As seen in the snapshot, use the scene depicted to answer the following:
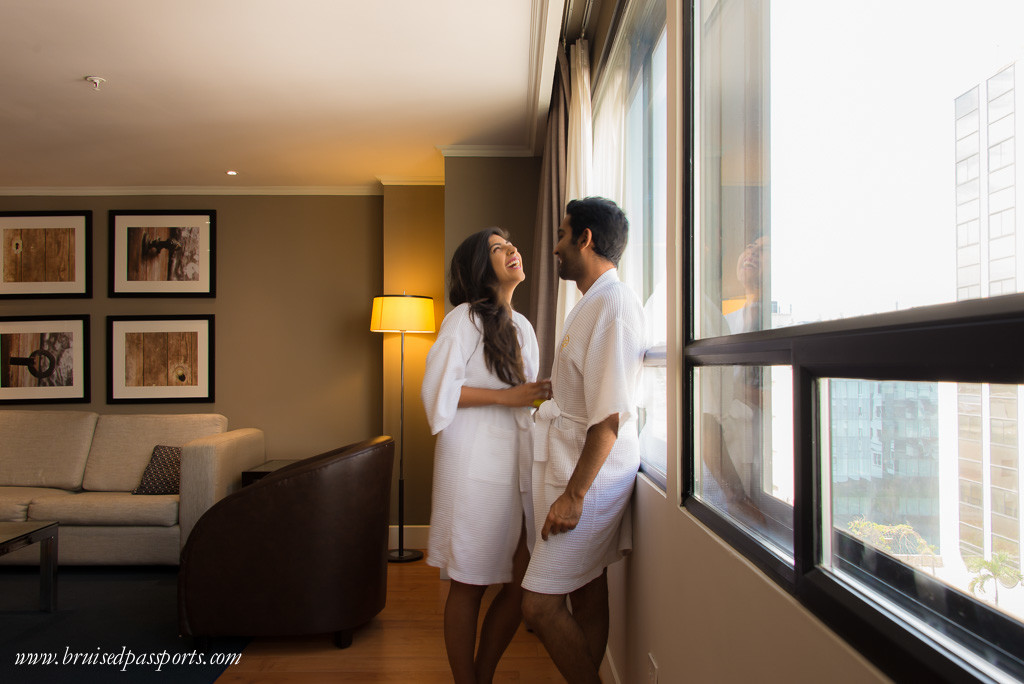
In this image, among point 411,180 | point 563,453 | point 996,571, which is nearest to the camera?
point 996,571

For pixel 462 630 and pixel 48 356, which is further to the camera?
pixel 48 356

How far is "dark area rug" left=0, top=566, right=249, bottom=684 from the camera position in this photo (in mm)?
2590

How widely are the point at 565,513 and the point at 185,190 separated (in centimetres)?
477

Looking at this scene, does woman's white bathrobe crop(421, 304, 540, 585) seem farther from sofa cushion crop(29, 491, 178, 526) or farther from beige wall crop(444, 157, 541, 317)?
sofa cushion crop(29, 491, 178, 526)

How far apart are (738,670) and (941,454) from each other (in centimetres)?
54

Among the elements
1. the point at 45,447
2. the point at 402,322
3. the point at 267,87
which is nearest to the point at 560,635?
the point at 267,87

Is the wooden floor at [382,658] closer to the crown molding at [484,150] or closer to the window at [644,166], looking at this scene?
the window at [644,166]

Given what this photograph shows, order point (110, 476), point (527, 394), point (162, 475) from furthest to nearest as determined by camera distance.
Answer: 1. point (110, 476)
2. point (162, 475)
3. point (527, 394)

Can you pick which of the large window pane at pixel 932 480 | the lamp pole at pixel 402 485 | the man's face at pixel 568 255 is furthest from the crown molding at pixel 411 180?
the large window pane at pixel 932 480

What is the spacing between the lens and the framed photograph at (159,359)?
5.19 metres

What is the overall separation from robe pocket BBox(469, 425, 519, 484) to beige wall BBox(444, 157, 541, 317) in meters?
2.36

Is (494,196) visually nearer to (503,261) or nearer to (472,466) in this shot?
(503,261)

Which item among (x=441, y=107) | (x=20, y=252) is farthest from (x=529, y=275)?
(x=20, y=252)

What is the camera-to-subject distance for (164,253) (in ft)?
17.2
